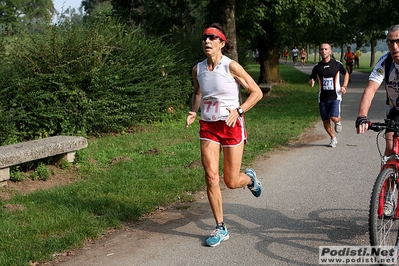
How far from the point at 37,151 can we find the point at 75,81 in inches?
148

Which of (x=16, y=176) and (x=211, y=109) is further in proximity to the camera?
(x=16, y=176)

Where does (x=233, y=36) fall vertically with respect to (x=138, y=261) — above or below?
above

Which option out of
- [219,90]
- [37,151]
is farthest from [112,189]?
[219,90]

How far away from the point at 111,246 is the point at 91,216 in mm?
1012

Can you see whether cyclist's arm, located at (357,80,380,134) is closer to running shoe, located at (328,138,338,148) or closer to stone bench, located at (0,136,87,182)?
stone bench, located at (0,136,87,182)

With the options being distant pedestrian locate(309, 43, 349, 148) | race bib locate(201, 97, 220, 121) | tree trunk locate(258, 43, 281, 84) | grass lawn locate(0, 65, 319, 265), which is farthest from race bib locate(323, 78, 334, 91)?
tree trunk locate(258, 43, 281, 84)

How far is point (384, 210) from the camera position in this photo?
476 centimetres

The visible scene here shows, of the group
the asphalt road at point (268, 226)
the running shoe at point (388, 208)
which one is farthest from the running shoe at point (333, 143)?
the running shoe at point (388, 208)

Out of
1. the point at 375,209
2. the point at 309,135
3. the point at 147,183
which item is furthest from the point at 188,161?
the point at 375,209

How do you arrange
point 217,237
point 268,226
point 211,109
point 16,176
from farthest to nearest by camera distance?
point 16,176
point 268,226
point 211,109
point 217,237

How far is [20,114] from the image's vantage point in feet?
34.5

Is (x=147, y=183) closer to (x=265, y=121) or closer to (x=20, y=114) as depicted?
(x=20, y=114)

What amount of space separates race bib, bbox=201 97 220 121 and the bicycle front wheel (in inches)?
66.4

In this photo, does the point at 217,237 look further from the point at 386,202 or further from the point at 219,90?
the point at 386,202
